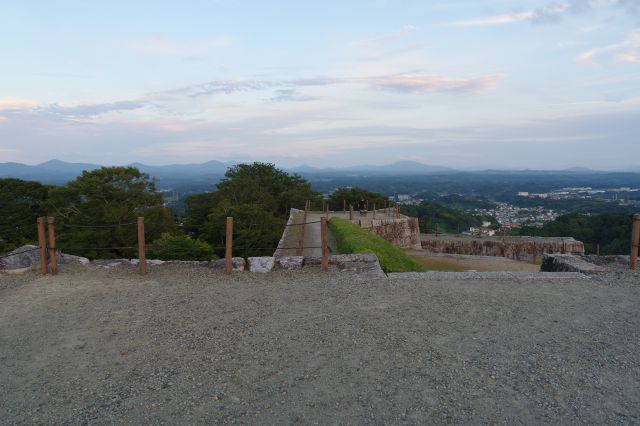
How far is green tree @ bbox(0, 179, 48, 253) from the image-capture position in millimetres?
22250

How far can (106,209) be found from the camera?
21.4m

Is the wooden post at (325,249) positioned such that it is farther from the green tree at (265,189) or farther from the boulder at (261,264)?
the green tree at (265,189)

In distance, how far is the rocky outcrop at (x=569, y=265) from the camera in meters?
6.81

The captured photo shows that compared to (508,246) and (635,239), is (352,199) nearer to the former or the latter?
(508,246)

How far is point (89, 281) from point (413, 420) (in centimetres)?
577

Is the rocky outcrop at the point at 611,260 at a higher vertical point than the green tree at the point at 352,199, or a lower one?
higher

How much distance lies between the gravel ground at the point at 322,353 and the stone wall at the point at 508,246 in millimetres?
16270

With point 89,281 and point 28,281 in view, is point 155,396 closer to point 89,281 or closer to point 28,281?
point 89,281

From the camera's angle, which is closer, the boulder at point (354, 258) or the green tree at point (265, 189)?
the boulder at point (354, 258)

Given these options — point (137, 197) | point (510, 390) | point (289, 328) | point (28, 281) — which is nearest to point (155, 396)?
point (289, 328)

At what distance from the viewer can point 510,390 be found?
123 inches

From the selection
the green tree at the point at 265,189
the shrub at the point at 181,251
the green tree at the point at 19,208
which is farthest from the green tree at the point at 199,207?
the shrub at the point at 181,251

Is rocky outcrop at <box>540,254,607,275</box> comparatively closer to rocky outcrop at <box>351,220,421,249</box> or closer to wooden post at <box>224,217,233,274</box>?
wooden post at <box>224,217,233,274</box>

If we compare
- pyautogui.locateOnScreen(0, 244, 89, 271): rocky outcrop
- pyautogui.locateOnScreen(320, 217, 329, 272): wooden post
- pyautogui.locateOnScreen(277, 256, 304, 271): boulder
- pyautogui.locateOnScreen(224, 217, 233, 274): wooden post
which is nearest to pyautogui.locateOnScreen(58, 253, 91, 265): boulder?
pyautogui.locateOnScreen(0, 244, 89, 271): rocky outcrop
